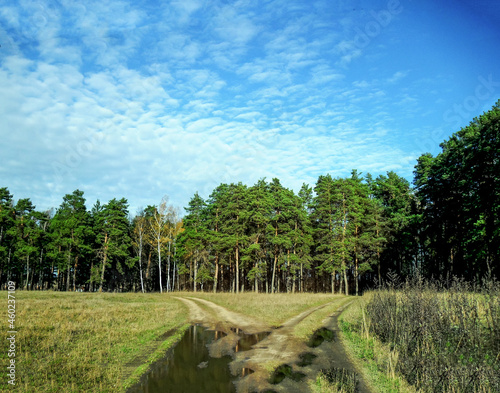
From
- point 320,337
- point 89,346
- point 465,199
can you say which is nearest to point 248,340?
point 320,337

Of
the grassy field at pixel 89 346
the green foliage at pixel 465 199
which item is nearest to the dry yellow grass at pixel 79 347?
the grassy field at pixel 89 346

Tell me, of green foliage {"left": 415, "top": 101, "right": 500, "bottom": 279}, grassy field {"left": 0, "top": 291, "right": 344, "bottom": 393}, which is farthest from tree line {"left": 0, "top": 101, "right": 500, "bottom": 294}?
grassy field {"left": 0, "top": 291, "right": 344, "bottom": 393}

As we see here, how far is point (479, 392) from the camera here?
7438 mm

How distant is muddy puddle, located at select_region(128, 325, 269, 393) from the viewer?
338 inches

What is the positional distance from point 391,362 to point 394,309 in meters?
4.20

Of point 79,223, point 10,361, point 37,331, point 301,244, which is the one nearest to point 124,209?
point 79,223

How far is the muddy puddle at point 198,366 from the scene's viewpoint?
8578 millimetres

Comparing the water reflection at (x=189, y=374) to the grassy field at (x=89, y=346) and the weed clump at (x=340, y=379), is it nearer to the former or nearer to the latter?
the grassy field at (x=89, y=346)

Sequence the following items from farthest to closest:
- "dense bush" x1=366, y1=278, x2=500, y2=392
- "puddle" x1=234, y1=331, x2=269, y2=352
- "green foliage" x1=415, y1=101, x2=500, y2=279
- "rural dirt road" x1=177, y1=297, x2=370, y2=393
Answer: "green foliage" x1=415, y1=101, x2=500, y2=279, "puddle" x1=234, y1=331, x2=269, y2=352, "rural dirt road" x1=177, y1=297, x2=370, y2=393, "dense bush" x1=366, y1=278, x2=500, y2=392

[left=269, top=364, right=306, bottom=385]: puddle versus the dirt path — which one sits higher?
[left=269, top=364, right=306, bottom=385]: puddle

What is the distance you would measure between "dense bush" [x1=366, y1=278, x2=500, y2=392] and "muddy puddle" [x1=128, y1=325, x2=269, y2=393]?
5.66 metres

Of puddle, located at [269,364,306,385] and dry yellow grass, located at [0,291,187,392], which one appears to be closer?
dry yellow grass, located at [0,291,187,392]

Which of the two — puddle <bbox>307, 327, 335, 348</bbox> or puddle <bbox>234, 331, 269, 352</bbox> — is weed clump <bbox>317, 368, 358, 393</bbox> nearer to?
puddle <bbox>307, 327, 335, 348</bbox>

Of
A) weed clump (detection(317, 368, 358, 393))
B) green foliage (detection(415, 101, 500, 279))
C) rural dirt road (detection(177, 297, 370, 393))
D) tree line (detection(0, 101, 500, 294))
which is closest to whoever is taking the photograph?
weed clump (detection(317, 368, 358, 393))
